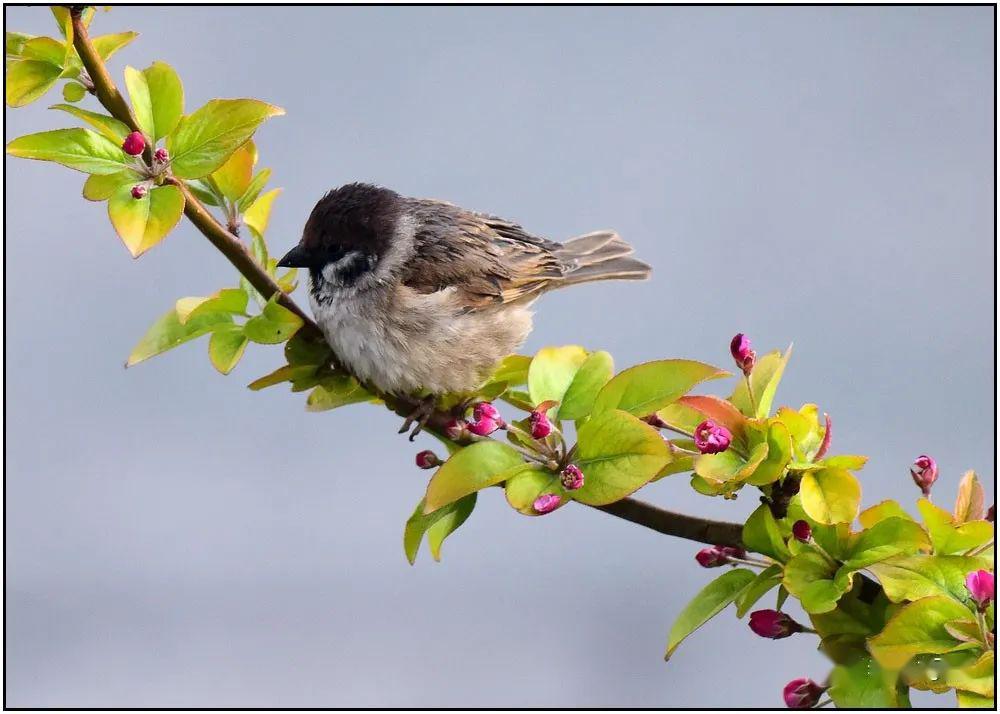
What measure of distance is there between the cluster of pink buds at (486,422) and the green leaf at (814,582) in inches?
9.3

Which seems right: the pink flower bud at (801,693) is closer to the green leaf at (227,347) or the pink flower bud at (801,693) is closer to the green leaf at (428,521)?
the green leaf at (428,521)

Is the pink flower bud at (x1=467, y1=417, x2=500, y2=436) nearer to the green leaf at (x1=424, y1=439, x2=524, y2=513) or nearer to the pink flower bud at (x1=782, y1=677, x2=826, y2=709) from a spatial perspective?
the green leaf at (x1=424, y1=439, x2=524, y2=513)

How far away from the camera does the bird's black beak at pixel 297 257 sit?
126 cm

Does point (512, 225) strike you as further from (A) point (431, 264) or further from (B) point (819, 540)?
Answer: (B) point (819, 540)

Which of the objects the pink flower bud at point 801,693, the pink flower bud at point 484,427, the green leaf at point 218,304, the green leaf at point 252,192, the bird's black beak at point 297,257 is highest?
the green leaf at point 252,192

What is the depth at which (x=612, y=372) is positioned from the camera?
0.86 meters

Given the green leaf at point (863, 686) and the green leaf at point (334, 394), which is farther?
the green leaf at point (334, 394)

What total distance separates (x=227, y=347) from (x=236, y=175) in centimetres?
16

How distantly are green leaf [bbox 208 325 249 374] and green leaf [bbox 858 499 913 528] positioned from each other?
53 cm

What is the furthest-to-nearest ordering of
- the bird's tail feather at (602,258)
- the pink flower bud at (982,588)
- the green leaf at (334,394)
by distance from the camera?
the bird's tail feather at (602,258) → the green leaf at (334,394) → the pink flower bud at (982,588)

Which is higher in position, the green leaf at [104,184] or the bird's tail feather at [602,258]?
the bird's tail feather at [602,258]

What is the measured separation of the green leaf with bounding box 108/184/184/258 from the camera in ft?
2.55

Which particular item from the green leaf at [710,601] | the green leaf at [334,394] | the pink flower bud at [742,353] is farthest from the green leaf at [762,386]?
the green leaf at [334,394]

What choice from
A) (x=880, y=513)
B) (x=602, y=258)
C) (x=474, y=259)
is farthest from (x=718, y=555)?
(x=602, y=258)
